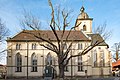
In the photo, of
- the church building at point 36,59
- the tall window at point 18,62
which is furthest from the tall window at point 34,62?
the tall window at point 18,62

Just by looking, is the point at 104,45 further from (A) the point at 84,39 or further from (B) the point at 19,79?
(B) the point at 19,79

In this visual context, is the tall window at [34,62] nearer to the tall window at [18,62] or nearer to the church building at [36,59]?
the church building at [36,59]

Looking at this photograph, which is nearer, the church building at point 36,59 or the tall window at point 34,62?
the church building at point 36,59

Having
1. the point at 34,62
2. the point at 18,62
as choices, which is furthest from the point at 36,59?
the point at 18,62

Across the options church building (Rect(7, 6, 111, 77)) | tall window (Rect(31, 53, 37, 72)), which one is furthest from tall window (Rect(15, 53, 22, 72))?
tall window (Rect(31, 53, 37, 72))

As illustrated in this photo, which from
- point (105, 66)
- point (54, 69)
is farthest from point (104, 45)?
point (54, 69)

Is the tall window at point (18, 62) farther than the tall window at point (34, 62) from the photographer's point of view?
No

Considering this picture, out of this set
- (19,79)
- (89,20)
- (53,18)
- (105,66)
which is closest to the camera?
(53,18)

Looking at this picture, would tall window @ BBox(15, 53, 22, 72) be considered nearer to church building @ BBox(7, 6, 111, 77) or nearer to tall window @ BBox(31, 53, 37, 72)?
church building @ BBox(7, 6, 111, 77)

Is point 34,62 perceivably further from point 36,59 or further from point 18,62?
point 18,62

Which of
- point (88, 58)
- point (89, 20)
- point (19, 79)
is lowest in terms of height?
point (19, 79)

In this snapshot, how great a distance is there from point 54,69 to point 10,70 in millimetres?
11534

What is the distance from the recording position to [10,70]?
58312 millimetres

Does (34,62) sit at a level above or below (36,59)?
below
